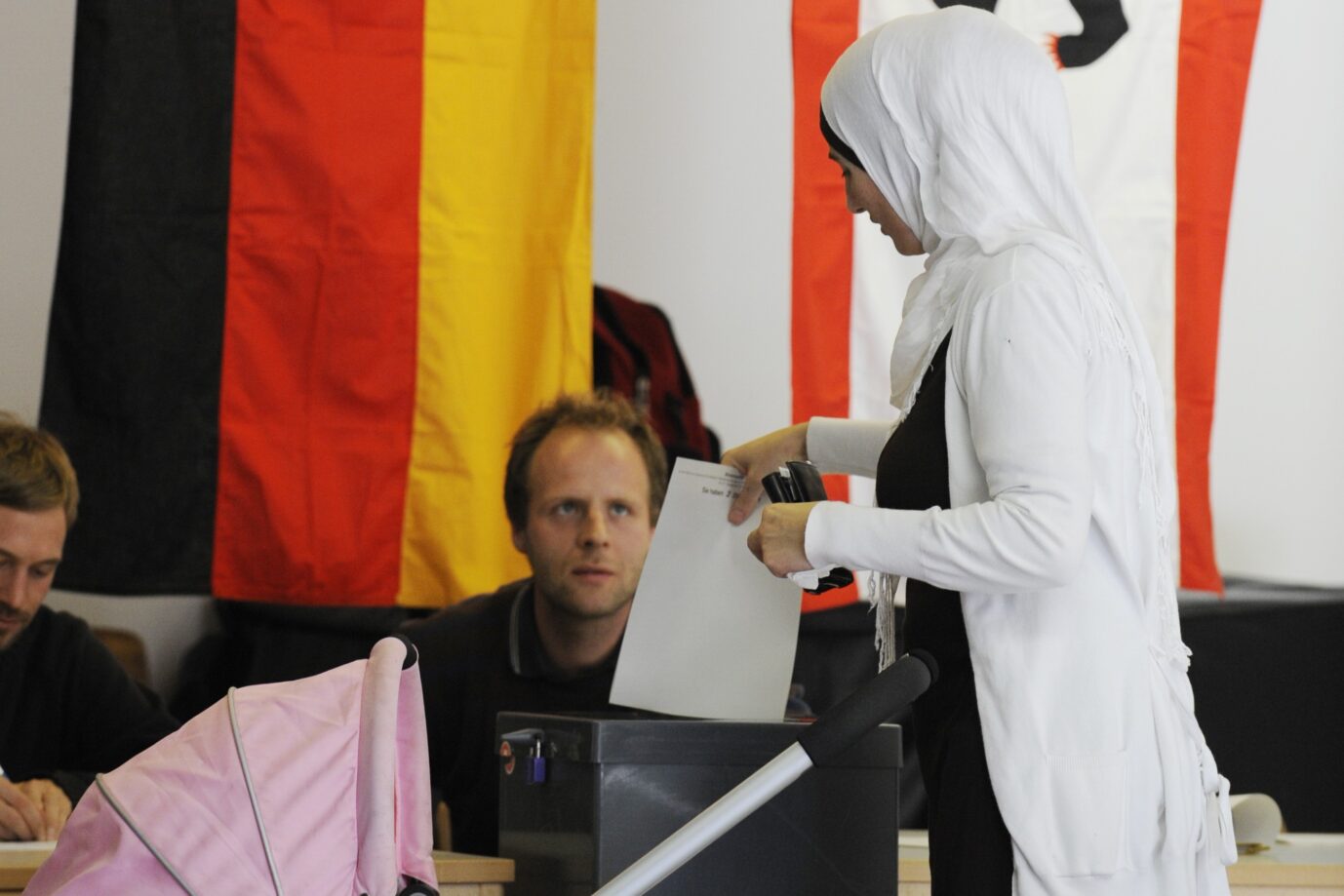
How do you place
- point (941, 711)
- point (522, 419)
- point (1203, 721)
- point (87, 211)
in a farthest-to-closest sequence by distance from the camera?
point (1203, 721) → point (522, 419) → point (87, 211) → point (941, 711)

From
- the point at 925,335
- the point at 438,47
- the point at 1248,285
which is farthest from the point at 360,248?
the point at 1248,285

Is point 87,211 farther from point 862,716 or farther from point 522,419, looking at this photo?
point 862,716

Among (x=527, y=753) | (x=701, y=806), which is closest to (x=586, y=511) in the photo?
(x=527, y=753)

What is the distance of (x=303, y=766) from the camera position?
3.84 ft

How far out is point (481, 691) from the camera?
2.29 meters

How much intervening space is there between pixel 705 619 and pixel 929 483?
0.36m

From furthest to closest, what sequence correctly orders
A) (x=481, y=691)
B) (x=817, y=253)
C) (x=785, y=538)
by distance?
(x=817, y=253), (x=481, y=691), (x=785, y=538)

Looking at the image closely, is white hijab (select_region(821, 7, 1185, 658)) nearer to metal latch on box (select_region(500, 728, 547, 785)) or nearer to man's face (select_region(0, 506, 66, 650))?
metal latch on box (select_region(500, 728, 547, 785))

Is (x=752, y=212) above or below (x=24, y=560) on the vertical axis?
above

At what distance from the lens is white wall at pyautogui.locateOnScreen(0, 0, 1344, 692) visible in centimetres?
329

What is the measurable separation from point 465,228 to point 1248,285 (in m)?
1.73

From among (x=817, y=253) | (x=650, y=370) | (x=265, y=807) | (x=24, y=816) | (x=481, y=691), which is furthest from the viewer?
(x=650, y=370)

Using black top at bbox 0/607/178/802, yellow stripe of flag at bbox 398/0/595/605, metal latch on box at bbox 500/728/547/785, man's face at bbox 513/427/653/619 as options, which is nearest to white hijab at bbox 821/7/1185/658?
metal latch on box at bbox 500/728/547/785

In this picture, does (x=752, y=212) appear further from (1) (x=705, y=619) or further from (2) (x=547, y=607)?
(1) (x=705, y=619)
